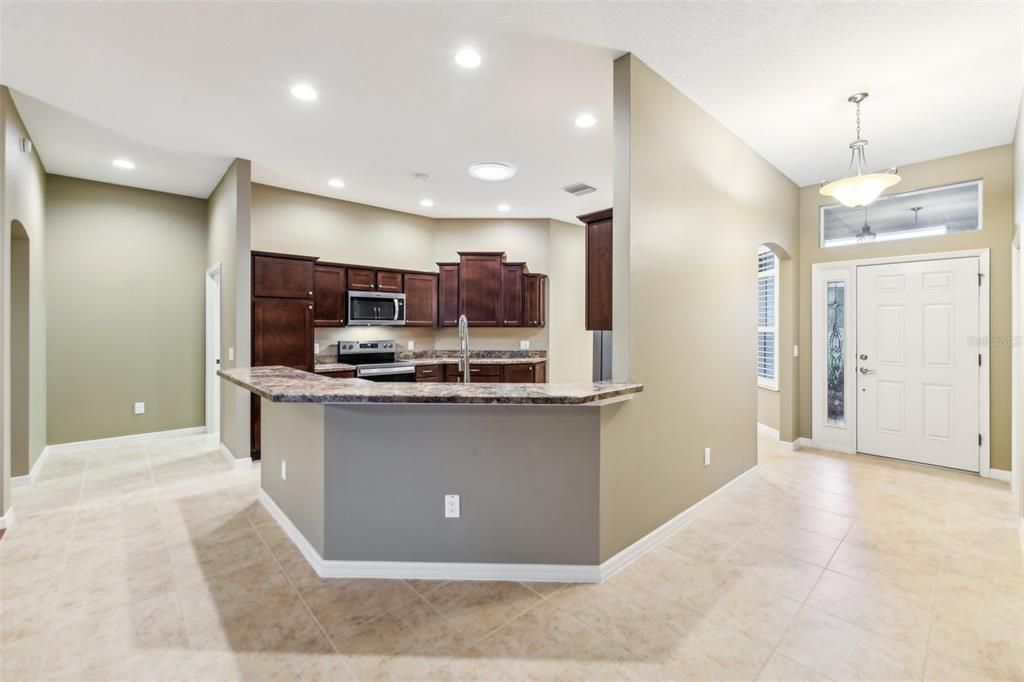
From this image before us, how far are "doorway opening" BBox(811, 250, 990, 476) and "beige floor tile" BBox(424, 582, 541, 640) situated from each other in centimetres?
430

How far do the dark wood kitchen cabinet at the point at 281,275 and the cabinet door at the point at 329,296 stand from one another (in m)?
0.35

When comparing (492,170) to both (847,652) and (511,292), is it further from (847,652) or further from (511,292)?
(847,652)

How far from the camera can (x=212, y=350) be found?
537 cm

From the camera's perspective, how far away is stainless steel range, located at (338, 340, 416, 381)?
17.9 feet

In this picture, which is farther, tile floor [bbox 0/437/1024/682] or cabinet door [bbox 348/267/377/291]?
cabinet door [bbox 348/267/377/291]

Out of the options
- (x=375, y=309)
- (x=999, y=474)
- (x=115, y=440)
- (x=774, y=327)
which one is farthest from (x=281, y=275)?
(x=999, y=474)

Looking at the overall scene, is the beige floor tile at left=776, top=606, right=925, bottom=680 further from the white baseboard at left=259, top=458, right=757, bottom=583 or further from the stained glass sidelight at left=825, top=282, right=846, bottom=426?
the stained glass sidelight at left=825, top=282, right=846, bottom=426

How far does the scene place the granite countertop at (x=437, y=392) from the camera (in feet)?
6.64

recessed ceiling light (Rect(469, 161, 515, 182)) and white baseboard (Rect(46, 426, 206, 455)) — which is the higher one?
recessed ceiling light (Rect(469, 161, 515, 182))

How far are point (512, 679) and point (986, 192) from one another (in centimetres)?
538

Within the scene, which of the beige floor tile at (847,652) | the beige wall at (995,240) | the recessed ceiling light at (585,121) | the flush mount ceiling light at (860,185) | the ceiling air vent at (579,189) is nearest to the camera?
the beige floor tile at (847,652)

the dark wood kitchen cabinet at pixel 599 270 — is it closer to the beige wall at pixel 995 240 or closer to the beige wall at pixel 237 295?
the beige wall at pixel 237 295

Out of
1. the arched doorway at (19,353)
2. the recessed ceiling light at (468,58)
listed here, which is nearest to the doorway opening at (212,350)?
the arched doorway at (19,353)

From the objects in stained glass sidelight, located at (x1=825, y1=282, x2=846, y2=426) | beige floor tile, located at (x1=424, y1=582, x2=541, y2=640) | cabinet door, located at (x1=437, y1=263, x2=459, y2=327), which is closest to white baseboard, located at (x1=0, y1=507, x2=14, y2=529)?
beige floor tile, located at (x1=424, y1=582, x2=541, y2=640)
